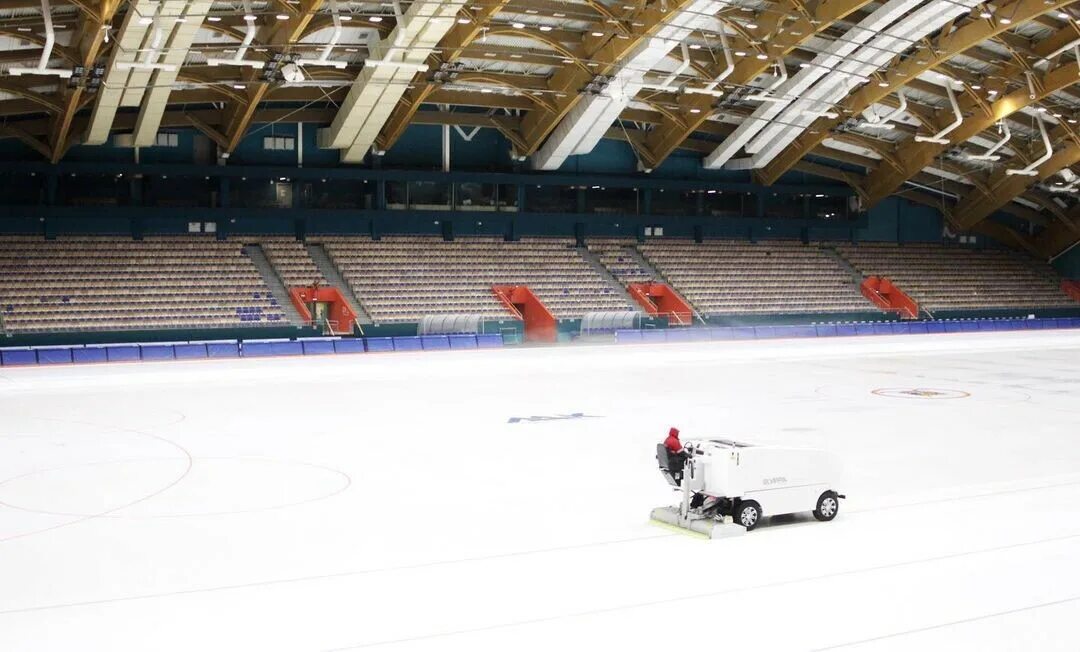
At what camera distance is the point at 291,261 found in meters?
42.4

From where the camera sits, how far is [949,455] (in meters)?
14.3

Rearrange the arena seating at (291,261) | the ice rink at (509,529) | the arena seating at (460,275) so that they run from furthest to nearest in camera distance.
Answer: the arena seating at (460,275)
the arena seating at (291,261)
the ice rink at (509,529)

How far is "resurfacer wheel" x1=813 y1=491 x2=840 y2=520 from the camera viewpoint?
1049cm

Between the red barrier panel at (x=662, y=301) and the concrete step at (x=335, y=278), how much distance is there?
40.4 feet

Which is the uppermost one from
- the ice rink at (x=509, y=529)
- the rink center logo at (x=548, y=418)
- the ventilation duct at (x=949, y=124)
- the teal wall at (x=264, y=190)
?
the ventilation duct at (x=949, y=124)

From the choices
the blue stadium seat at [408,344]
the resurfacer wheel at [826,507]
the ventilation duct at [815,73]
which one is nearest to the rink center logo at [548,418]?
the resurfacer wheel at [826,507]

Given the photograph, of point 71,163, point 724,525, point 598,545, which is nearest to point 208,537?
point 598,545

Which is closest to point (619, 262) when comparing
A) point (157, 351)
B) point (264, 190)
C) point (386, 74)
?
point (264, 190)

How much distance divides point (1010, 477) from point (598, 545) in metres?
5.86

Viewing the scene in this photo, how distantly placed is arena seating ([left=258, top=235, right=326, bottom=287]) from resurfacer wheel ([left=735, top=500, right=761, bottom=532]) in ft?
109

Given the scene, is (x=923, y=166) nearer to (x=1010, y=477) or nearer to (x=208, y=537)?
(x=1010, y=477)

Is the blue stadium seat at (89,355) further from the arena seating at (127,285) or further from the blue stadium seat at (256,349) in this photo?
the arena seating at (127,285)

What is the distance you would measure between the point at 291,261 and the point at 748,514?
34631 millimetres

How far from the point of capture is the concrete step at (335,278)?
133ft
